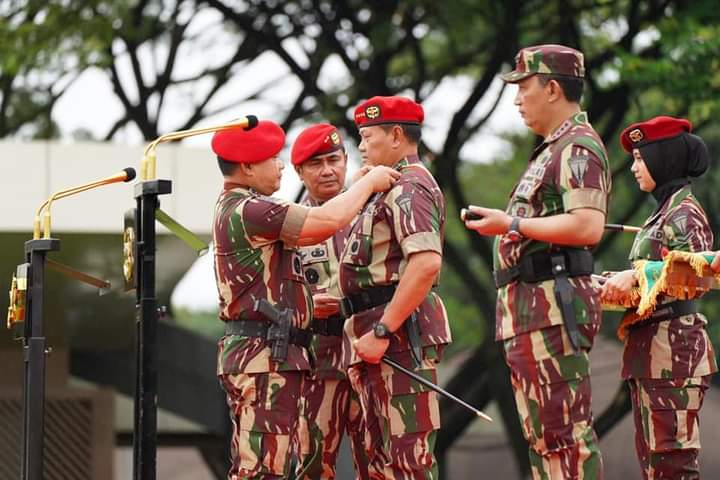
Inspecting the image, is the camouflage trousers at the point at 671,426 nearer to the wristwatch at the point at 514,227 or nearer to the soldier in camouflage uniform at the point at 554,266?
the soldier in camouflage uniform at the point at 554,266

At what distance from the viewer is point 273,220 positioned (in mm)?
5633

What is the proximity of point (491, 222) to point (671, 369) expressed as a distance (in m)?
1.38

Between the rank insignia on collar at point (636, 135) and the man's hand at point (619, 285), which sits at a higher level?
the rank insignia on collar at point (636, 135)

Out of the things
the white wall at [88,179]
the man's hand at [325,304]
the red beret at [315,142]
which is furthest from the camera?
the white wall at [88,179]

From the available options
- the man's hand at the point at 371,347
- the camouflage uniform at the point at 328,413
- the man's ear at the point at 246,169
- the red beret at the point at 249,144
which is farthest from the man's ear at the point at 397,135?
the camouflage uniform at the point at 328,413

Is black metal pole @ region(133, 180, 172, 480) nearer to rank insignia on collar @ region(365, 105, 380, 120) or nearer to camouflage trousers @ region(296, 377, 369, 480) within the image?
rank insignia on collar @ region(365, 105, 380, 120)

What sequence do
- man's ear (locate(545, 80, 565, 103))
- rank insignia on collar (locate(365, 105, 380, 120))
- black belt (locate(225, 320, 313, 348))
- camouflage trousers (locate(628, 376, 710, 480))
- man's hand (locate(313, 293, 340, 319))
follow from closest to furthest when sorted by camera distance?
man's ear (locate(545, 80, 565, 103)) < black belt (locate(225, 320, 313, 348)) < rank insignia on collar (locate(365, 105, 380, 120)) < camouflage trousers (locate(628, 376, 710, 480)) < man's hand (locate(313, 293, 340, 319))

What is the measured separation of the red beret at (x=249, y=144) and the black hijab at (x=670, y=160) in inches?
63.1

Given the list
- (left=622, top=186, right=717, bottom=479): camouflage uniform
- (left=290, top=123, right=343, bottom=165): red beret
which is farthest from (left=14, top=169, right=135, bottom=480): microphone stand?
(left=622, top=186, right=717, bottom=479): camouflage uniform

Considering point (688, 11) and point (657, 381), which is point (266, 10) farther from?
point (657, 381)

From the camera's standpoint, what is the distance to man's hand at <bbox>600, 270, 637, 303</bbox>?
573cm

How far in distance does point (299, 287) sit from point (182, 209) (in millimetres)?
4351

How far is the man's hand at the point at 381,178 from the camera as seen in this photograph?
221 inches

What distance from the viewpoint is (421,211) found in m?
5.61
